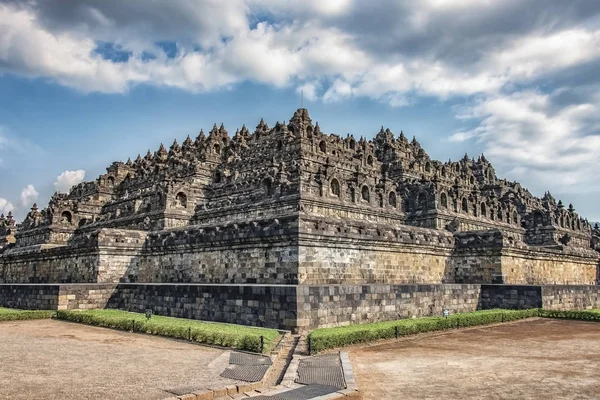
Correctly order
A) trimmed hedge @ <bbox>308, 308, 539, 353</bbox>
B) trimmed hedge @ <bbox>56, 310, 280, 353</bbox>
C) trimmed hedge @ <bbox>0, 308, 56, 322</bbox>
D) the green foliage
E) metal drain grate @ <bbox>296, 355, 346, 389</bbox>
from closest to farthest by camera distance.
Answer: metal drain grate @ <bbox>296, 355, 346, 389</bbox>, trimmed hedge @ <bbox>56, 310, 280, 353</bbox>, trimmed hedge @ <bbox>308, 308, 539, 353</bbox>, trimmed hedge @ <bbox>0, 308, 56, 322</bbox>, the green foliage

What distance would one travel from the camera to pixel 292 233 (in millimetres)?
23328

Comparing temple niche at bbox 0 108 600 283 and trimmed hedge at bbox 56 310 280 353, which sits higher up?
temple niche at bbox 0 108 600 283

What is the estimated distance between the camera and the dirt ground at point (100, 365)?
1048 cm

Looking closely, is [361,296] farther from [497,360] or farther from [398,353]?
[497,360]

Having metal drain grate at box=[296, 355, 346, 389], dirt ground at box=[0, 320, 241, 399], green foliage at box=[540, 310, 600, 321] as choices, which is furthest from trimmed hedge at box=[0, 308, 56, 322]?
green foliage at box=[540, 310, 600, 321]

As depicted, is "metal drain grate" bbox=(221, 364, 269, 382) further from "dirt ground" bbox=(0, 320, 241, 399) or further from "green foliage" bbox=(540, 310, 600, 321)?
"green foliage" bbox=(540, 310, 600, 321)

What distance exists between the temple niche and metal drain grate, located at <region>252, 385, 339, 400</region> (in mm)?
12330

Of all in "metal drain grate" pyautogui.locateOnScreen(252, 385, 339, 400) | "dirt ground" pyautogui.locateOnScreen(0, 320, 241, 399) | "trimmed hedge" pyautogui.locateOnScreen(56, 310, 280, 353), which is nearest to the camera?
"metal drain grate" pyautogui.locateOnScreen(252, 385, 339, 400)

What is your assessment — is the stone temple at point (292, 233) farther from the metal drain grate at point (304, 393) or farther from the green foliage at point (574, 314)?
the metal drain grate at point (304, 393)

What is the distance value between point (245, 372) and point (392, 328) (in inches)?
320

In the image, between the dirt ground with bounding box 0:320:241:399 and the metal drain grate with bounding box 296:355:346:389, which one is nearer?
the dirt ground with bounding box 0:320:241:399

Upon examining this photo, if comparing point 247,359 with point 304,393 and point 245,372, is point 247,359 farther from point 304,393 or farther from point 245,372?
point 304,393

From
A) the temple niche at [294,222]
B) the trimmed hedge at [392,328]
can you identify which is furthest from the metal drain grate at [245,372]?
the temple niche at [294,222]

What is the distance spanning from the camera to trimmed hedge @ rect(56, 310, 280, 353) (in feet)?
52.1
